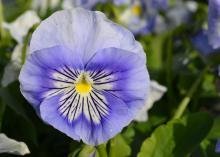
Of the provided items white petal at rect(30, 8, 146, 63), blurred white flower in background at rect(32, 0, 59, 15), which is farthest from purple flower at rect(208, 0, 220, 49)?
blurred white flower in background at rect(32, 0, 59, 15)

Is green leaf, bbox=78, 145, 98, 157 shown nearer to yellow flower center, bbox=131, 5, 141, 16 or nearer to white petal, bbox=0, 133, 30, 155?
white petal, bbox=0, 133, 30, 155

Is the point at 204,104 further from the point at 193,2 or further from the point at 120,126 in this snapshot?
the point at 193,2

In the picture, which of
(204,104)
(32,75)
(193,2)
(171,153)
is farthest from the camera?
(193,2)

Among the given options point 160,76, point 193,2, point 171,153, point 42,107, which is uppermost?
point 42,107

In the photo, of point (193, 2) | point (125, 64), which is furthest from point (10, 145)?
point (193, 2)

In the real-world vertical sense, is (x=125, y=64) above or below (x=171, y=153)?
above

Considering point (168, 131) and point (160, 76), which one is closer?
point (168, 131)
